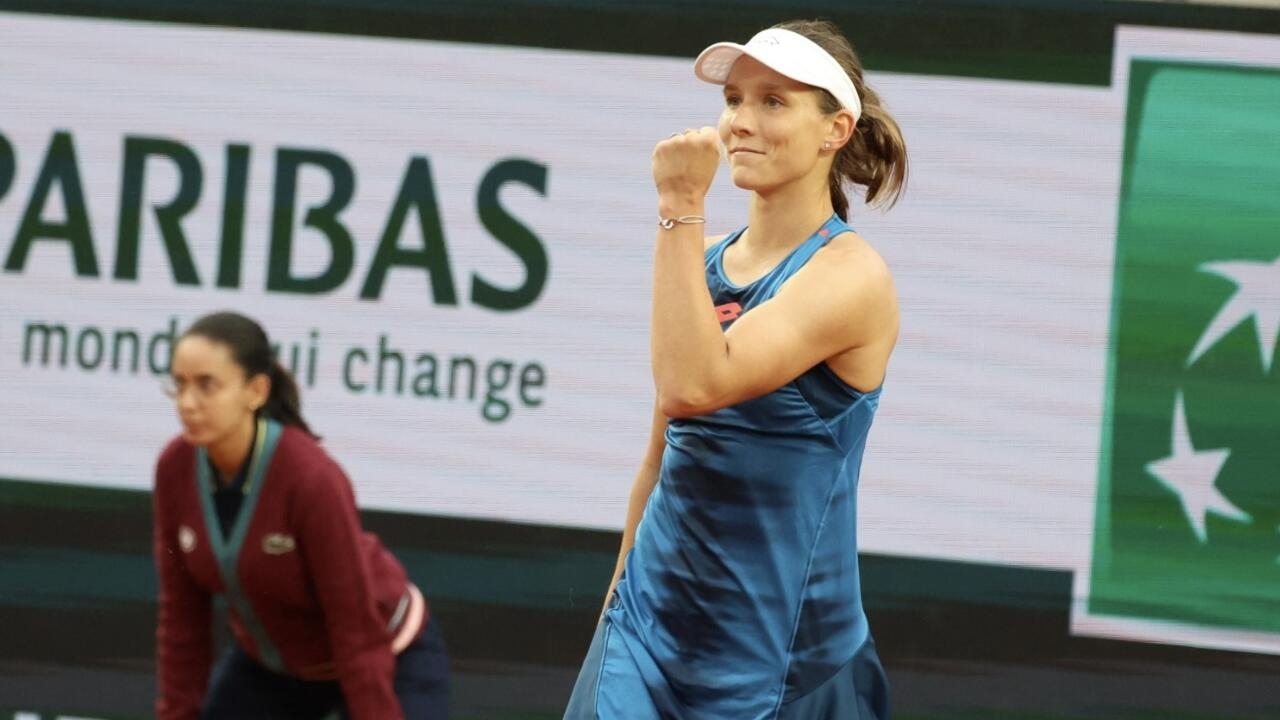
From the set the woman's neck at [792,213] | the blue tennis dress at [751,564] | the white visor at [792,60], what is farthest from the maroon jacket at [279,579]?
the white visor at [792,60]

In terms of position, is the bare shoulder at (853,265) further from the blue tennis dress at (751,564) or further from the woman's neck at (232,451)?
the woman's neck at (232,451)

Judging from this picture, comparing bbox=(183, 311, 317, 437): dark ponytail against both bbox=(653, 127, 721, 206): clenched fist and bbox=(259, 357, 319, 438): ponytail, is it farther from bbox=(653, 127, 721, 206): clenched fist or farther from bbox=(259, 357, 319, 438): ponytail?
bbox=(653, 127, 721, 206): clenched fist

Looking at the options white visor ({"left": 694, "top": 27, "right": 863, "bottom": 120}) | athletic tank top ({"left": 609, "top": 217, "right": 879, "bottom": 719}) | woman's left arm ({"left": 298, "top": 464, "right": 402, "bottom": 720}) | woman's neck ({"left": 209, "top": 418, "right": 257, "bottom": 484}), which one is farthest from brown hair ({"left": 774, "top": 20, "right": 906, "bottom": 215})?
woman's neck ({"left": 209, "top": 418, "right": 257, "bottom": 484})

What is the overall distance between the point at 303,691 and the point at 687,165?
174 cm

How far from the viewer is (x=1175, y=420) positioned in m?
4.48

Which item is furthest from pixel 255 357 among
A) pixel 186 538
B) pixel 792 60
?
pixel 792 60

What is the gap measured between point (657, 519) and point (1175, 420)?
2454 millimetres

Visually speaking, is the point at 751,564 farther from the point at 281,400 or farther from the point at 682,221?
the point at 281,400

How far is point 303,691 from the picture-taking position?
3484 mm

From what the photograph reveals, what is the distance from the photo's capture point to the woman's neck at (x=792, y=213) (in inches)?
97.2

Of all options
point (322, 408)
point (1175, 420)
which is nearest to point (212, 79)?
point (322, 408)

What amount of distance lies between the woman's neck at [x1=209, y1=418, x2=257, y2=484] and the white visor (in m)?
1.34

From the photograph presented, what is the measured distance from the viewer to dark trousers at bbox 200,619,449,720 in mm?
3445

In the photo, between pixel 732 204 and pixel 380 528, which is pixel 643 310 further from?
pixel 380 528
